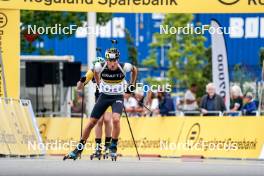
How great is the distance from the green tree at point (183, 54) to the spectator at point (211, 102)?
24361 mm

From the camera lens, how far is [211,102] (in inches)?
1038

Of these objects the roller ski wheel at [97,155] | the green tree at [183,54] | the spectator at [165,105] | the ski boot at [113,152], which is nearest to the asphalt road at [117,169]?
the ski boot at [113,152]

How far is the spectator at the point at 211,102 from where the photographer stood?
86.0ft

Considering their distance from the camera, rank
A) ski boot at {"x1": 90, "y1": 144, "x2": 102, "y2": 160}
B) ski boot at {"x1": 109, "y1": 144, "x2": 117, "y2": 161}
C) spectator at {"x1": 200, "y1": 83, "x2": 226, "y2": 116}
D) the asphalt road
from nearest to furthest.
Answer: the asphalt road, ski boot at {"x1": 109, "y1": 144, "x2": 117, "y2": 161}, ski boot at {"x1": 90, "y1": 144, "x2": 102, "y2": 160}, spectator at {"x1": 200, "y1": 83, "x2": 226, "y2": 116}

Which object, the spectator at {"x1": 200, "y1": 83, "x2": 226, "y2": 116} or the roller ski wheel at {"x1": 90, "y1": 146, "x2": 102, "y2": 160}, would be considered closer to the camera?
the roller ski wheel at {"x1": 90, "y1": 146, "x2": 102, "y2": 160}

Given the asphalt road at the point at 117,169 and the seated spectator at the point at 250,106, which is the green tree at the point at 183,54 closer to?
the seated spectator at the point at 250,106

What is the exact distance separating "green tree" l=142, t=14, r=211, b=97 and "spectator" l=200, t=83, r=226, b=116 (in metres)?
24.4

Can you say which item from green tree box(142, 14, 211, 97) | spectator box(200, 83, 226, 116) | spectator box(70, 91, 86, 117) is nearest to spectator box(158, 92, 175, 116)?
spectator box(200, 83, 226, 116)

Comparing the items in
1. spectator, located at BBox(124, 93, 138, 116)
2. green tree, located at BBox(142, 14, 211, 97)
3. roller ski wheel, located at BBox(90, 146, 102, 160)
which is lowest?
roller ski wheel, located at BBox(90, 146, 102, 160)

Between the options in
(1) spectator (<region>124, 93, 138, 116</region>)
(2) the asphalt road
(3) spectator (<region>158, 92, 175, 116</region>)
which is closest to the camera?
(2) the asphalt road

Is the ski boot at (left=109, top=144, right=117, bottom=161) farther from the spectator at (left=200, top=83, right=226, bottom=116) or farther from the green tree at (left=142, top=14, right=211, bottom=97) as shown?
the green tree at (left=142, top=14, right=211, bottom=97)

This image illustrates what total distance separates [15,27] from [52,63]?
780 cm

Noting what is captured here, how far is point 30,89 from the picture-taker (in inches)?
1326

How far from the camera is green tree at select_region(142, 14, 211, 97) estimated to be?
5172 centimetres
